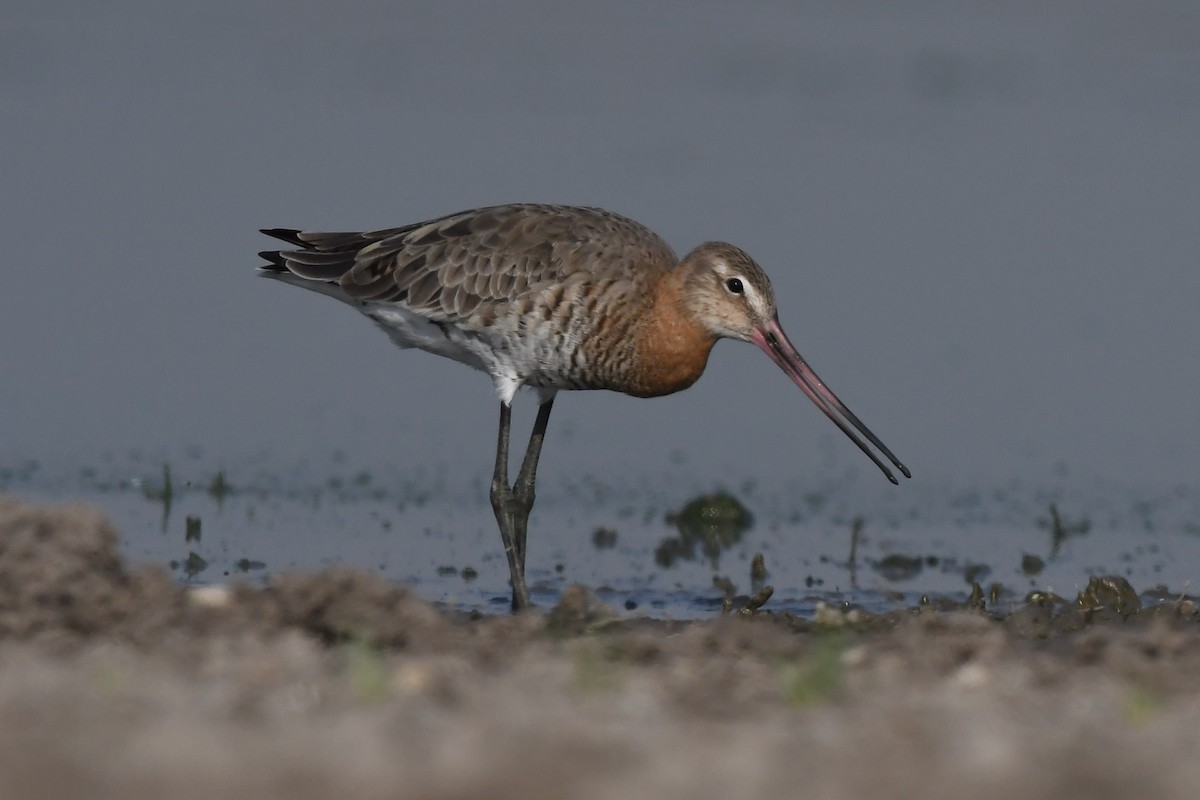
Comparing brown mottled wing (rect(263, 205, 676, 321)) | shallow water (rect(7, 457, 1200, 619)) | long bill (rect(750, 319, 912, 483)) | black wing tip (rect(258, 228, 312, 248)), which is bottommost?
shallow water (rect(7, 457, 1200, 619))

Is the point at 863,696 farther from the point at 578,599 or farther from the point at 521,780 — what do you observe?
the point at 578,599

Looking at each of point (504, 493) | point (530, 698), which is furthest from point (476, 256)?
point (530, 698)

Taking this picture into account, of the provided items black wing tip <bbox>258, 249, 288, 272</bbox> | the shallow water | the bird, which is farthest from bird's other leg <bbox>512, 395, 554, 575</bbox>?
black wing tip <bbox>258, 249, 288, 272</bbox>

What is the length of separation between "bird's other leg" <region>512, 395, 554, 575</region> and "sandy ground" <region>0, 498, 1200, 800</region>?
1.48m

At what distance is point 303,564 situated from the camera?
895 centimetres

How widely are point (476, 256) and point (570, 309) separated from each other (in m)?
0.56

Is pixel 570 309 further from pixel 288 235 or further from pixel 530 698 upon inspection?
pixel 530 698

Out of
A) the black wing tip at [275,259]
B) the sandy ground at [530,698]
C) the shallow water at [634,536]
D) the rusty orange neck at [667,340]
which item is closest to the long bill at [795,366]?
the rusty orange neck at [667,340]

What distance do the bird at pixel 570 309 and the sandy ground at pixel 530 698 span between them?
1640 mm

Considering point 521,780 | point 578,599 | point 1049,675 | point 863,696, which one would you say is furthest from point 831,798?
point 578,599

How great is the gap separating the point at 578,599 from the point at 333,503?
323cm

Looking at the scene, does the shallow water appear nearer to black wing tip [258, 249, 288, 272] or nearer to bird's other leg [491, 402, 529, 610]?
bird's other leg [491, 402, 529, 610]

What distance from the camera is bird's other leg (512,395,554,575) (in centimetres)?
912

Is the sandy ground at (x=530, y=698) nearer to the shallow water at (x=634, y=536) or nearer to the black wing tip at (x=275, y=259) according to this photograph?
the shallow water at (x=634, y=536)
